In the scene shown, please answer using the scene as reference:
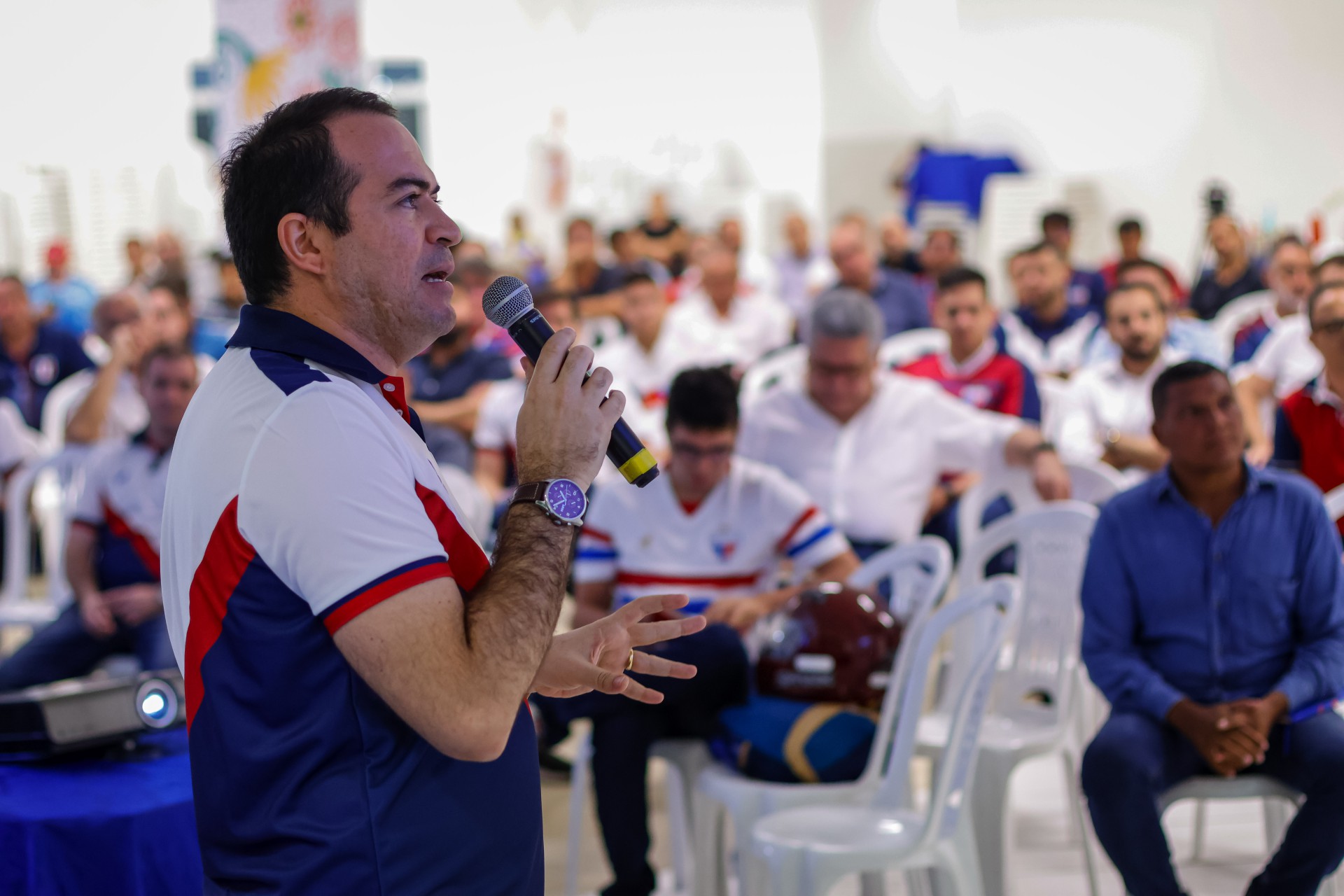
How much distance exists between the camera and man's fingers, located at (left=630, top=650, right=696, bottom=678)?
1288 millimetres

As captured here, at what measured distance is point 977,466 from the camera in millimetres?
3887

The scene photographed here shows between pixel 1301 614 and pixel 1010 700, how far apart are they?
0.72 metres

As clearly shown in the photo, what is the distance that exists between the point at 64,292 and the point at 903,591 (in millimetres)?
8677

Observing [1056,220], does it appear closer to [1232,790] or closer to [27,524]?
[27,524]

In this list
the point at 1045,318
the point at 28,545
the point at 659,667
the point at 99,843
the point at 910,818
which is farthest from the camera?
the point at 1045,318

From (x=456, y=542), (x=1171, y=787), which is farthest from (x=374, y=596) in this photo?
(x=1171, y=787)

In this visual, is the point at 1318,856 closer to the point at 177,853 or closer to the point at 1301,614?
the point at 1301,614

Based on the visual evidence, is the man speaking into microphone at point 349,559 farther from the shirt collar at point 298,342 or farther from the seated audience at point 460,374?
the seated audience at point 460,374

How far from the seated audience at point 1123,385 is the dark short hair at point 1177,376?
1693mm

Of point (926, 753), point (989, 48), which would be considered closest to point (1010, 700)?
point (926, 753)

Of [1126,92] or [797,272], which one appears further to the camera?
[1126,92]

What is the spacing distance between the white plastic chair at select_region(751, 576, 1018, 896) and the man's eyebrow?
1452mm

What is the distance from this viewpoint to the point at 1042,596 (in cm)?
319

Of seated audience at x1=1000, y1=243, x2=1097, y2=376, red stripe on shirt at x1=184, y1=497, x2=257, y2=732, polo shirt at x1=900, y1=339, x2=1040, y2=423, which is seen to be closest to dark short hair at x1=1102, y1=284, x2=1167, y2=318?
polo shirt at x1=900, y1=339, x2=1040, y2=423
